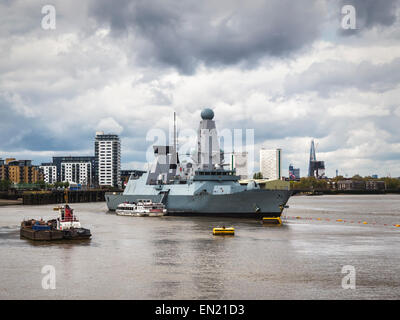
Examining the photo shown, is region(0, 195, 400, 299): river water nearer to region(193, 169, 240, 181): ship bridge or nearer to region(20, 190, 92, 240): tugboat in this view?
region(20, 190, 92, 240): tugboat

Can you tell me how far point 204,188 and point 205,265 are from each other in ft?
126

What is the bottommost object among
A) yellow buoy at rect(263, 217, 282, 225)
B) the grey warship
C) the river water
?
the river water

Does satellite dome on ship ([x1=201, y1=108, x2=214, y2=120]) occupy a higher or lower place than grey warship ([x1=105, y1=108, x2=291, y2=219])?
higher

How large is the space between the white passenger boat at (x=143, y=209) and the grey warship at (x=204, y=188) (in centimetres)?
127

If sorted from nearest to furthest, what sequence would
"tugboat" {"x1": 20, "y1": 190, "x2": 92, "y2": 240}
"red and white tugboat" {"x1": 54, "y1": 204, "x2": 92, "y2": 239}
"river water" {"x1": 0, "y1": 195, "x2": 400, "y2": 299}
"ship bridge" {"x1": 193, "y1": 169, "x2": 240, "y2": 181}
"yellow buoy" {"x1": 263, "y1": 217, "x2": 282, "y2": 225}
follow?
"river water" {"x1": 0, "y1": 195, "x2": 400, "y2": 299}
"tugboat" {"x1": 20, "y1": 190, "x2": 92, "y2": 240}
"red and white tugboat" {"x1": 54, "y1": 204, "x2": 92, "y2": 239}
"yellow buoy" {"x1": 263, "y1": 217, "x2": 282, "y2": 225}
"ship bridge" {"x1": 193, "y1": 169, "x2": 240, "y2": 181}

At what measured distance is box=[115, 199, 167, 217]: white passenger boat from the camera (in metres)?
77.4

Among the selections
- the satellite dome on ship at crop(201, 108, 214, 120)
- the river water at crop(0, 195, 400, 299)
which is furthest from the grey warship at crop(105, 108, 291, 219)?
the river water at crop(0, 195, 400, 299)

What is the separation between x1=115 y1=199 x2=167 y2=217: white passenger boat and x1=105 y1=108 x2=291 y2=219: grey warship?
1.27 meters

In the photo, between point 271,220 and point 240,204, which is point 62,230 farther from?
point 240,204

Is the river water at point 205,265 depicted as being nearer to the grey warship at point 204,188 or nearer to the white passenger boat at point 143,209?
the grey warship at point 204,188

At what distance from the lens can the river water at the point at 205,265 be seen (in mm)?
26047
